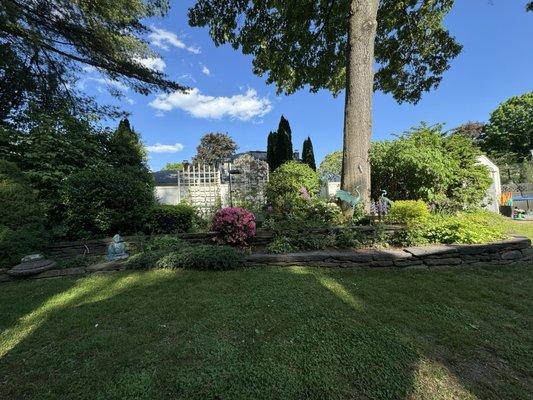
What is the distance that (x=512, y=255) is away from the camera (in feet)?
13.8

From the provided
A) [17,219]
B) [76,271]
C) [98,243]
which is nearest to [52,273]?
[76,271]

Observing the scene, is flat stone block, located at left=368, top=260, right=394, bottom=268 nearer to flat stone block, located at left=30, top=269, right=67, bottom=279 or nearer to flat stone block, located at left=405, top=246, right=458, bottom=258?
flat stone block, located at left=405, top=246, right=458, bottom=258

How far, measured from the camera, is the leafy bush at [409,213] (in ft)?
15.8

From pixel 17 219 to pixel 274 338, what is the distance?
4726mm

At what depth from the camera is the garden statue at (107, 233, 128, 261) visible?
15.4ft

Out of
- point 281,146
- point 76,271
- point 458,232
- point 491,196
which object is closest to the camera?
point 76,271

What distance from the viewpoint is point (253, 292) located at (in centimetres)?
321

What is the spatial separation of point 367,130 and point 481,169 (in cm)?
308

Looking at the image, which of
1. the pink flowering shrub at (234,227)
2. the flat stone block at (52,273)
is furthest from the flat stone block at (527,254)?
the flat stone block at (52,273)

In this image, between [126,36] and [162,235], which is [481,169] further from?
[126,36]

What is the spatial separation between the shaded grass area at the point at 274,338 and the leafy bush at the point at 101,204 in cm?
191

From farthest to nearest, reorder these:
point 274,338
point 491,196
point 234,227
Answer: point 491,196 < point 234,227 < point 274,338

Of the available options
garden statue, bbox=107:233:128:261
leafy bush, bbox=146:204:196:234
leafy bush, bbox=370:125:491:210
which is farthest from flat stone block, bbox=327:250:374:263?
garden statue, bbox=107:233:128:261

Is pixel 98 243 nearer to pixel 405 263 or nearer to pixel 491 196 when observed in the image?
pixel 405 263
